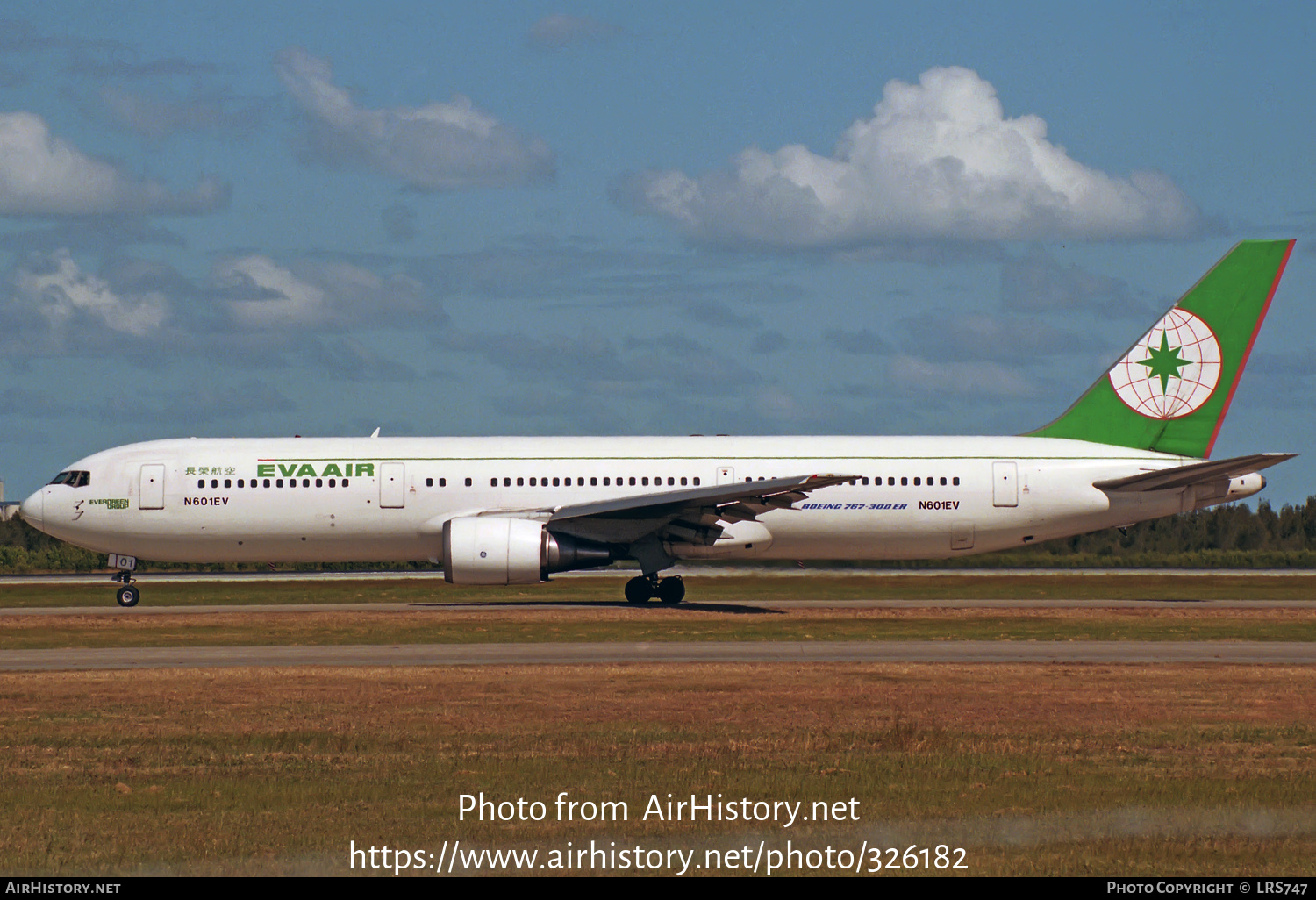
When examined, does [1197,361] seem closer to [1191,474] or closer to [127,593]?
[1191,474]

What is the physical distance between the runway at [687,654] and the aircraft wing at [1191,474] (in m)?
8.47

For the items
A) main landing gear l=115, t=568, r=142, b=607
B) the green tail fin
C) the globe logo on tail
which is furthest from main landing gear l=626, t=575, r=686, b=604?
the globe logo on tail

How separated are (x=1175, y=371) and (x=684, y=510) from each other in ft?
45.7

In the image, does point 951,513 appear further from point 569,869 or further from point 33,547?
point 33,547

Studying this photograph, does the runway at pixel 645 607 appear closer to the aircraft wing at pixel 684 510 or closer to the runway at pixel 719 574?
the aircraft wing at pixel 684 510

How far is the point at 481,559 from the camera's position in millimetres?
Result: 32625

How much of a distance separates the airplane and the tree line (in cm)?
1361

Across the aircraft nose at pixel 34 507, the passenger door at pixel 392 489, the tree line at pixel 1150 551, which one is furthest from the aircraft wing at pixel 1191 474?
the aircraft nose at pixel 34 507

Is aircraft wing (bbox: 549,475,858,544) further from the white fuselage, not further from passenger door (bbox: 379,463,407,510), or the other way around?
passenger door (bbox: 379,463,407,510)

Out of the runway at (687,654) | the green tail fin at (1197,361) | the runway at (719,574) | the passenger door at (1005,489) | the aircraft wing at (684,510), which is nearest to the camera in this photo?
the runway at (687,654)

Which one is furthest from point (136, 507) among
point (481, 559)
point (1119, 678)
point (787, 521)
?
point (1119, 678)

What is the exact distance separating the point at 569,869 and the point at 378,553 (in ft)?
89.7

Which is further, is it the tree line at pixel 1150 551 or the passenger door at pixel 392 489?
the tree line at pixel 1150 551

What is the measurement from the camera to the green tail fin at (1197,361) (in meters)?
37.2
